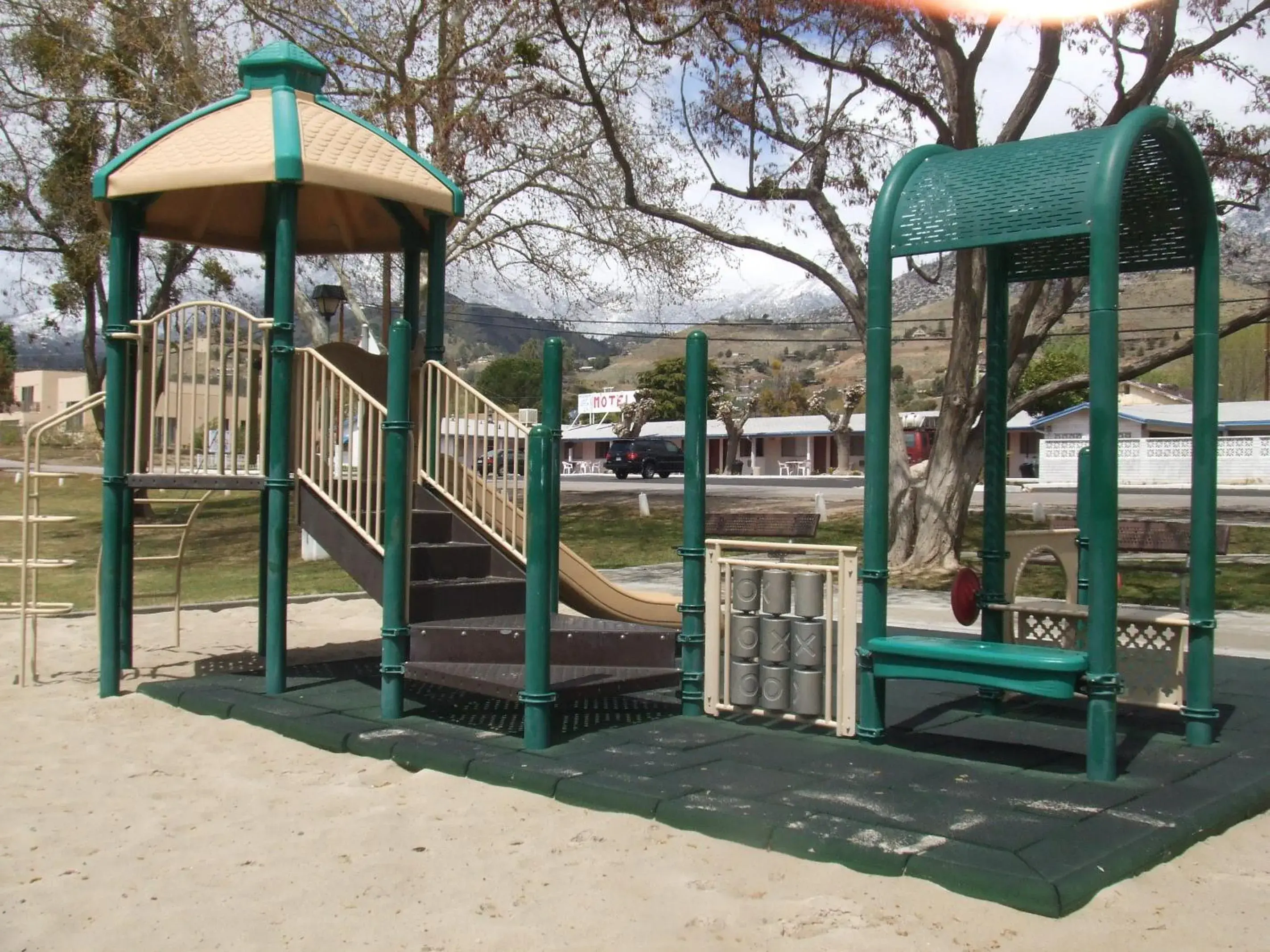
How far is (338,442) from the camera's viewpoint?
770 centimetres

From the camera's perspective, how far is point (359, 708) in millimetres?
7289

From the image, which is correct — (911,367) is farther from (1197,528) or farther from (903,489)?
(1197,528)

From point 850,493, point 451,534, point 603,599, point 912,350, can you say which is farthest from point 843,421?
point 912,350

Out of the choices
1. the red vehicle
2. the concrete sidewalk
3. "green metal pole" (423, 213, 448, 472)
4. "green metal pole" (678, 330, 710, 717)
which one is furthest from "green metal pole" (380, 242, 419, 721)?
the red vehicle

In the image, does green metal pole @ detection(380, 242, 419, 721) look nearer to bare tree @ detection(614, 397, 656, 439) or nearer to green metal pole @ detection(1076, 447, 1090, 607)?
green metal pole @ detection(1076, 447, 1090, 607)

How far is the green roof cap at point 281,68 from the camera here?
8.18 meters

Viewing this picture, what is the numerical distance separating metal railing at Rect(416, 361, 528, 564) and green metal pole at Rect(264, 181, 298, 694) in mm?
966

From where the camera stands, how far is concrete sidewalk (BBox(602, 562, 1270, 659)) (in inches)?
407

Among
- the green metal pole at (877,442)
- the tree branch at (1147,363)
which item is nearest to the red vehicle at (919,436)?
the tree branch at (1147,363)

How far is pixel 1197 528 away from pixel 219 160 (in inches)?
239

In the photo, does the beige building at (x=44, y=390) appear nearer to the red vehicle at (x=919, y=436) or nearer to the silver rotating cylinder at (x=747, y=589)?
the red vehicle at (x=919, y=436)

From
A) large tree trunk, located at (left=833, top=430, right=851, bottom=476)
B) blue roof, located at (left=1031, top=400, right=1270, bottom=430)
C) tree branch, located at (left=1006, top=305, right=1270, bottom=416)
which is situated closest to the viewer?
tree branch, located at (left=1006, top=305, right=1270, bottom=416)

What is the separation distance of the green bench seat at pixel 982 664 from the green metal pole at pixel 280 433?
3615 mm

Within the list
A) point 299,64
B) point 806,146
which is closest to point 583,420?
point 806,146
